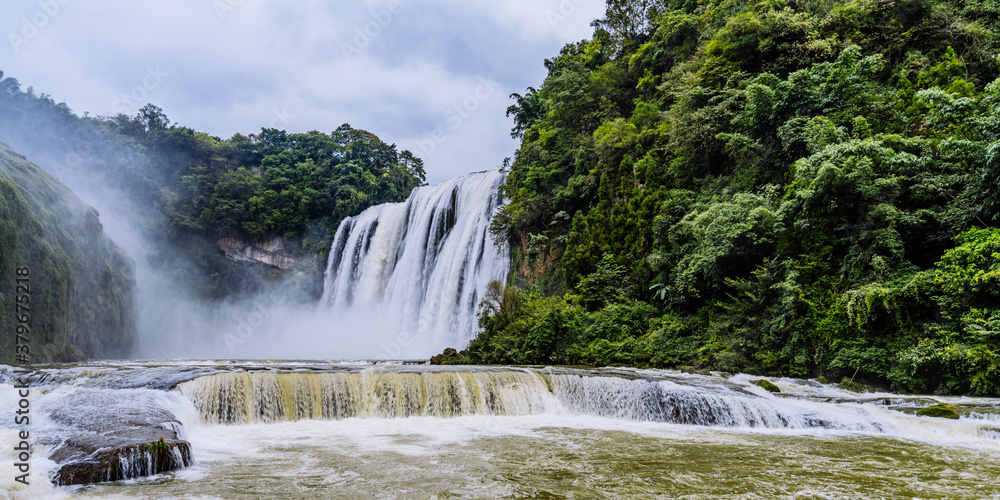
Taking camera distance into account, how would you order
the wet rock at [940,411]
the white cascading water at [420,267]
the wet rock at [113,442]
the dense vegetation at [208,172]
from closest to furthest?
the wet rock at [113,442], the wet rock at [940,411], the white cascading water at [420,267], the dense vegetation at [208,172]

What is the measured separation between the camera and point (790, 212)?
12641mm

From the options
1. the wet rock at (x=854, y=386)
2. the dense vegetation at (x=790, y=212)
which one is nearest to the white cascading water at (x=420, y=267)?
the dense vegetation at (x=790, y=212)

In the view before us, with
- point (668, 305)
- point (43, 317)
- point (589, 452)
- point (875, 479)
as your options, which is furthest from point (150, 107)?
point (875, 479)

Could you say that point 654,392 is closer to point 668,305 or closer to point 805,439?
point 805,439

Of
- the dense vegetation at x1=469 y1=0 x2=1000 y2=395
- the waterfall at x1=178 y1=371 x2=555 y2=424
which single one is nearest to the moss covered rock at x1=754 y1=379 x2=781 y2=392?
the dense vegetation at x1=469 y1=0 x2=1000 y2=395

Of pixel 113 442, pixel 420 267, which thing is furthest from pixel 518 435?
pixel 420 267

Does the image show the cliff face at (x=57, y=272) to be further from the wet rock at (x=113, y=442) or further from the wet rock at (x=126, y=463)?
→ the wet rock at (x=126, y=463)

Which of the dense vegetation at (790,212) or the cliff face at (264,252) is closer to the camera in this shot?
the dense vegetation at (790,212)

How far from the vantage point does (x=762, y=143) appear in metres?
14.8

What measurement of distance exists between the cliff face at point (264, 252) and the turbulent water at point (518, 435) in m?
29.3

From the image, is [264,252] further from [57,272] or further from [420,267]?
[57,272]

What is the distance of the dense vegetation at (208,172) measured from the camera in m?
33.5

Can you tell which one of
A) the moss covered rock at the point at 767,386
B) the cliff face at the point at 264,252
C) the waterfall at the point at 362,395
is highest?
the cliff face at the point at 264,252

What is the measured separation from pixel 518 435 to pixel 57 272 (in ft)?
69.8
